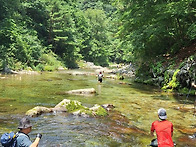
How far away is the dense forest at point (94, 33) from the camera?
1742cm

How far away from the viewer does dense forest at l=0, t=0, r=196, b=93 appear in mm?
17422

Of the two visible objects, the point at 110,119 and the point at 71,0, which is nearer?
the point at 110,119

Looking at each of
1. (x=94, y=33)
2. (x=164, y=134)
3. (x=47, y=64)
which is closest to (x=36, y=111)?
(x=164, y=134)

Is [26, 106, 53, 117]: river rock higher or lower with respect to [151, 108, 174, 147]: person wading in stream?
lower

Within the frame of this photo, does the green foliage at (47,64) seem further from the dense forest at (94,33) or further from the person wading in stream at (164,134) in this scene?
the person wading in stream at (164,134)

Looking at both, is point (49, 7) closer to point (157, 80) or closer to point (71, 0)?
point (71, 0)

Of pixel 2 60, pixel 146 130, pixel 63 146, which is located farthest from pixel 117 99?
pixel 2 60

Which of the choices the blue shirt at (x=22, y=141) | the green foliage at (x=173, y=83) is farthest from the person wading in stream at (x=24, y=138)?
the green foliage at (x=173, y=83)

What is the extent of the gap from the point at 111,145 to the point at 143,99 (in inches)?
277

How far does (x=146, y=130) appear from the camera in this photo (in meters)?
7.79

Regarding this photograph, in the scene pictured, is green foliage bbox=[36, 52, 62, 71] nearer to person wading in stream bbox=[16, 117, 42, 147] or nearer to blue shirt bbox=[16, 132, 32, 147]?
person wading in stream bbox=[16, 117, 42, 147]

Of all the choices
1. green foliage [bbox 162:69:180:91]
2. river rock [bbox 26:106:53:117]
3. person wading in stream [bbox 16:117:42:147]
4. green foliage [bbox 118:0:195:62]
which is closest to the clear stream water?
river rock [bbox 26:106:53:117]

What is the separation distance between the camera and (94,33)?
6303 cm

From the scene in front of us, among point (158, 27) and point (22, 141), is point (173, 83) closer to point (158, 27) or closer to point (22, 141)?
point (158, 27)
